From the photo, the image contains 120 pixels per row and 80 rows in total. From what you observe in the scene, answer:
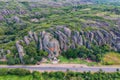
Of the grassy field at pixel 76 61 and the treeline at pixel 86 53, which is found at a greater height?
the treeline at pixel 86 53

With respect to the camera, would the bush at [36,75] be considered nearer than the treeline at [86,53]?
Yes

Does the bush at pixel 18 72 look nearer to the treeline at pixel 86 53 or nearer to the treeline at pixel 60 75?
the treeline at pixel 60 75

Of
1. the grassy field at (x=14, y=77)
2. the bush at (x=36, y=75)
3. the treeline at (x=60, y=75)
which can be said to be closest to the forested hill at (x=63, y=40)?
the treeline at (x=60, y=75)

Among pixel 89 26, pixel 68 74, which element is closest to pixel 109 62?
pixel 68 74

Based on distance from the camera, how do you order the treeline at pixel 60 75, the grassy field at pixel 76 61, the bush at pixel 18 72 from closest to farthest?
the treeline at pixel 60 75
the bush at pixel 18 72
the grassy field at pixel 76 61

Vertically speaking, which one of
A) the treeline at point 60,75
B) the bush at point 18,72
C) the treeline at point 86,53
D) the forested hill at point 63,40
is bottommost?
the treeline at point 60,75

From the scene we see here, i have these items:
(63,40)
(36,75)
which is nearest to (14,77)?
(36,75)

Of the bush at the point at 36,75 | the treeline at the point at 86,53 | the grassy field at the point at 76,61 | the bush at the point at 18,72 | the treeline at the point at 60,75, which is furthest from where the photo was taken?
the treeline at the point at 86,53

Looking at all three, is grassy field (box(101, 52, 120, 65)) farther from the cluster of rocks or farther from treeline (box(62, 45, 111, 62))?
the cluster of rocks
